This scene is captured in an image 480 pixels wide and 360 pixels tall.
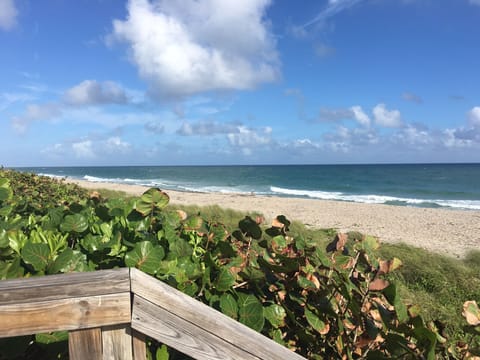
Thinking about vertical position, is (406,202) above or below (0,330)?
below

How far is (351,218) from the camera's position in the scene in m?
19.3

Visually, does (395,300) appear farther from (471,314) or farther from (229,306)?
(229,306)

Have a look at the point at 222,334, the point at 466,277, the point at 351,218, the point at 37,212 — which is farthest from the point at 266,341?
the point at 351,218

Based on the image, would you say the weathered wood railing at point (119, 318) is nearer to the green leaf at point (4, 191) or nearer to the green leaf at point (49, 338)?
the green leaf at point (49, 338)

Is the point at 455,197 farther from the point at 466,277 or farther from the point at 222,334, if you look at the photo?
the point at 222,334

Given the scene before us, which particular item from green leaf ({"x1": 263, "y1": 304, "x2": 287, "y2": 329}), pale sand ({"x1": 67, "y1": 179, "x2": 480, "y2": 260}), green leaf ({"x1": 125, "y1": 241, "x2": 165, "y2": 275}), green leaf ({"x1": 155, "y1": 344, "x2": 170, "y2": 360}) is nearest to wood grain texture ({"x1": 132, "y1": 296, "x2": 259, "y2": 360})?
green leaf ({"x1": 155, "y1": 344, "x2": 170, "y2": 360})

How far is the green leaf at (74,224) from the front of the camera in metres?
1.68

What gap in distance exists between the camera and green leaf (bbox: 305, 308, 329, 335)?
1.52 meters

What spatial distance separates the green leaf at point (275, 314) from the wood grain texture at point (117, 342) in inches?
26.4

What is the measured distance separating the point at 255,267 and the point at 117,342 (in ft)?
3.19

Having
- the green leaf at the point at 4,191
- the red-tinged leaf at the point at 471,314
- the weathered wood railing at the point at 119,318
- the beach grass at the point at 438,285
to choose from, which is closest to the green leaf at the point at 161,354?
the weathered wood railing at the point at 119,318

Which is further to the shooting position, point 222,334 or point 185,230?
point 185,230

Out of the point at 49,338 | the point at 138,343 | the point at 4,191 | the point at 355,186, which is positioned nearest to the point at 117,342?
the point at 138,343

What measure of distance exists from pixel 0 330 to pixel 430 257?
7144 mm
